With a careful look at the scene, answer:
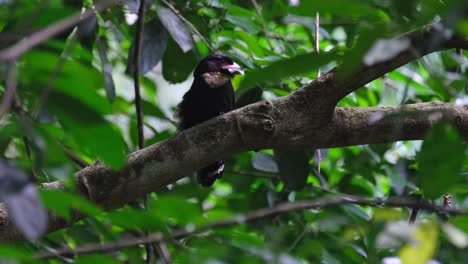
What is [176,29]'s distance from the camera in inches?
118

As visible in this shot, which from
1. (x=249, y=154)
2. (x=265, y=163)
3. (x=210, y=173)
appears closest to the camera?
(x=210, y=173)

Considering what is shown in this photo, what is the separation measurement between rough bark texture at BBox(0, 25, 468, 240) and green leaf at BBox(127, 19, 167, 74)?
84cm

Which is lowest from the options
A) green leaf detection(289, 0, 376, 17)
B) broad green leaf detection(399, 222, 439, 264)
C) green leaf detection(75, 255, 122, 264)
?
green leaf detection(75, 255, 122, 264)

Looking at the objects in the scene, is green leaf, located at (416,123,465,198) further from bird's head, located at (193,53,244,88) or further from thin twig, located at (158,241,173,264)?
bird's head, located at (193,53,244,88)

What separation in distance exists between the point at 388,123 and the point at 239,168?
4.84 ft

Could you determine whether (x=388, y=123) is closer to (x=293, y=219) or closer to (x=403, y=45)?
(x=293, y=219)

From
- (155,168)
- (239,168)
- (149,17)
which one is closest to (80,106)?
(155,168)

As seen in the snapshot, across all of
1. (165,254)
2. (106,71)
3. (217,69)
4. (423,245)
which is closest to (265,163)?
(217,69)

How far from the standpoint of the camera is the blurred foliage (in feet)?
3.76

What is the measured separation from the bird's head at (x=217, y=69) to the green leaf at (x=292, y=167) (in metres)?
0.52

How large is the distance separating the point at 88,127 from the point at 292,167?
187 centimetres

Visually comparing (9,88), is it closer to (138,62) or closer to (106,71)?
(138,62)

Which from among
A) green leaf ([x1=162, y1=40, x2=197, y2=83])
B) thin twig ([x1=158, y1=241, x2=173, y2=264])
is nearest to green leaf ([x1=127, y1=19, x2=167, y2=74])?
green leaf ([x1=162, y1=40, x2=197, y2=83])

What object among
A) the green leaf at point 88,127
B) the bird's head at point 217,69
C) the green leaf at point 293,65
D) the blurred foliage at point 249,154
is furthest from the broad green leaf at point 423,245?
the bird's head at point 217,69
